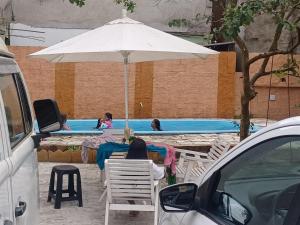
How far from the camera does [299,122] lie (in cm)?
226

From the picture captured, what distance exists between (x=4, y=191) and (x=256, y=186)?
3.85ft

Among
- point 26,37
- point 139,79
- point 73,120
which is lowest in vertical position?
point 73,120

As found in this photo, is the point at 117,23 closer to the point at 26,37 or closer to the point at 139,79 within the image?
the point at 139,79

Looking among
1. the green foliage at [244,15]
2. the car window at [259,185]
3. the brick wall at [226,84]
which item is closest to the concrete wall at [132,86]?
the brick wall at [226,84]

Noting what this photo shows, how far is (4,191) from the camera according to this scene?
265 cm

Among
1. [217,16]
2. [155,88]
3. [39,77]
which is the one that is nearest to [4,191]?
[39,77]

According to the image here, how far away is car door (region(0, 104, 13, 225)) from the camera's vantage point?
8.43ft

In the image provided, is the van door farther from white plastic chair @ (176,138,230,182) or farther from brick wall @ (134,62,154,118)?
brick wall @ (134,62,154,118)

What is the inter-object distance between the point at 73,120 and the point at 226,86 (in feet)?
16.2

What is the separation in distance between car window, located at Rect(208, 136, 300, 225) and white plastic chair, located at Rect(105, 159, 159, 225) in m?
3.52

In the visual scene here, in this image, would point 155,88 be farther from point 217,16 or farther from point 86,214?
point 86,214

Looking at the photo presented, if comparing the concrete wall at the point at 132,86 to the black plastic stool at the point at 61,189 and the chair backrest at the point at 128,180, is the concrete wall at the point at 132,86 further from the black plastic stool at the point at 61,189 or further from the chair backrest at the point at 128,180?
the chair backrest at the point at 128,180

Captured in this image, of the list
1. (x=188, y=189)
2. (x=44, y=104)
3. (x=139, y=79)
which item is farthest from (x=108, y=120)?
(x=188, y=189)

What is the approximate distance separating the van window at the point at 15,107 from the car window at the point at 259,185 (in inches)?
50.2
